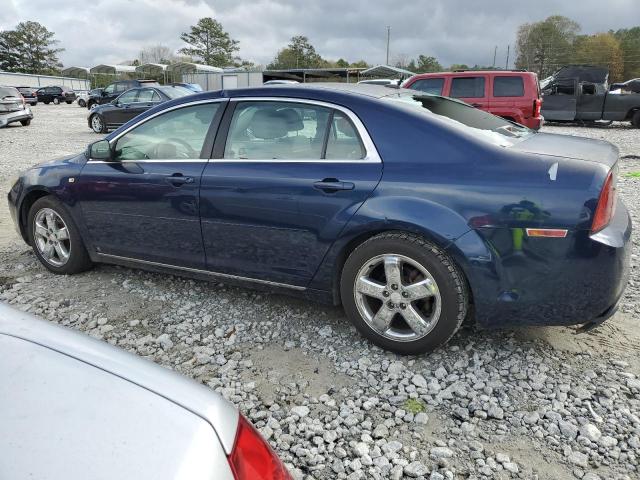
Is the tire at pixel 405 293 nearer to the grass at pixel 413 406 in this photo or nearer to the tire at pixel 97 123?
the grass at pixel 413 406

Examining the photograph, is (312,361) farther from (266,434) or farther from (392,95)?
(392,95)

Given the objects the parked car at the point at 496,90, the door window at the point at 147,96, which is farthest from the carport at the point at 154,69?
the parked car at the point at 496,90

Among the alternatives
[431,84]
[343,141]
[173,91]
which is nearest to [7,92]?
[173,91]

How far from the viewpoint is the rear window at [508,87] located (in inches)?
461

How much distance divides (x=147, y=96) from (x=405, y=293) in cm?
1504

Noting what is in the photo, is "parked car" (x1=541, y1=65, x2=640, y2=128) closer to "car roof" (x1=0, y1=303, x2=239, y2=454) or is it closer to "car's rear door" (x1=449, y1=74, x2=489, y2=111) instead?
"car's rear door" (x1=449, y1=74, x2=489, y2=111)

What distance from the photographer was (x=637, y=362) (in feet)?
9.67

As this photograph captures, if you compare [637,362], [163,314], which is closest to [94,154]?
[163,314]

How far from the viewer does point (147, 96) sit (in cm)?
1591

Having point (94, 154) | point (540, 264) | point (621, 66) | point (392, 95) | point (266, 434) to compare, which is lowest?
point (266, 434)

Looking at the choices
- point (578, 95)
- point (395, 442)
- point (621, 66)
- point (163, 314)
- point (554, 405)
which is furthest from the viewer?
point (621, 66)

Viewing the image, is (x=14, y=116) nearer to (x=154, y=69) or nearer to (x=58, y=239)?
(x=58, y=239)

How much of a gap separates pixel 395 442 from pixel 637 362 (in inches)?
63.8

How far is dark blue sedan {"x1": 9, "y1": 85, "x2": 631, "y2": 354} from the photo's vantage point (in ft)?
8.64
